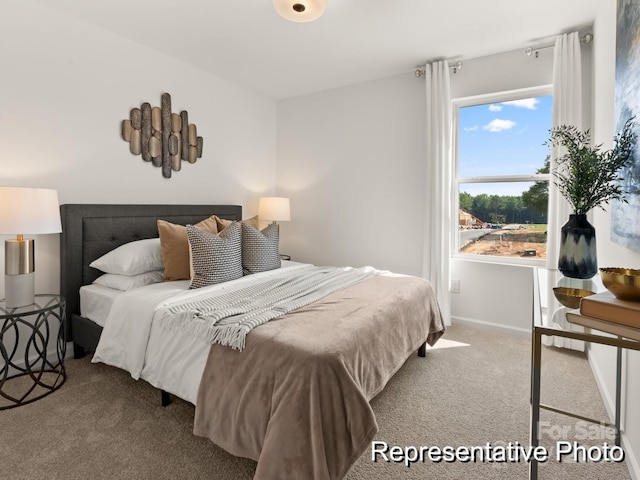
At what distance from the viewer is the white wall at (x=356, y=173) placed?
356 cm

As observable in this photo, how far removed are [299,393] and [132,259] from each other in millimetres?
1781

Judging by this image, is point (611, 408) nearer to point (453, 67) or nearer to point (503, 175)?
point (503, 175)

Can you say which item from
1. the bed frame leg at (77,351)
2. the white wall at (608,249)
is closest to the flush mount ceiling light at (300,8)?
the white wall at (608,249)

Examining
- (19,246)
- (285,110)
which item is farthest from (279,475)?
(285,110)

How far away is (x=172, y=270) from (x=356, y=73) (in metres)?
2.62

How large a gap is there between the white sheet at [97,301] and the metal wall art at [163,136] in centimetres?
120

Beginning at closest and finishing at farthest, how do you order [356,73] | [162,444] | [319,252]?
[162,444]
[356,73]
[319,252]

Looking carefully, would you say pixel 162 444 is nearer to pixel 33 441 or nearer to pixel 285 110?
pixel 33 441

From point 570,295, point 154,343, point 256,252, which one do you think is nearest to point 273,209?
point 256,252

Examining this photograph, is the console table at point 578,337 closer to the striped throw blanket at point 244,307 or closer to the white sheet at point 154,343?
the striped throw blanket at point 244,307

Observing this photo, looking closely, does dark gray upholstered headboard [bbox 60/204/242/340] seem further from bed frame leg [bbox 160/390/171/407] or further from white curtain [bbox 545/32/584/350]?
white curtain [bbox 545/32/584/350]

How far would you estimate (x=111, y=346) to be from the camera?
6.94ft

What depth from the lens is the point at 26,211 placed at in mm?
1968

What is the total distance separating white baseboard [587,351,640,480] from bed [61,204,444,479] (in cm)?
104
